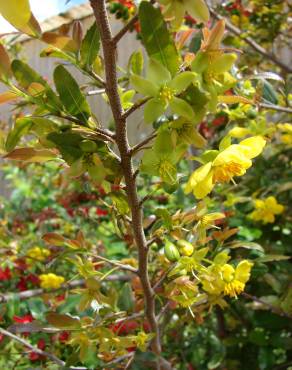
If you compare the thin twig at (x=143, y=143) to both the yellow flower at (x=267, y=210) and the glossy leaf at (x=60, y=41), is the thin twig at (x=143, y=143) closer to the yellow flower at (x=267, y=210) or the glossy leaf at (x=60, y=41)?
the glossy leaf at (x=60, y=41)

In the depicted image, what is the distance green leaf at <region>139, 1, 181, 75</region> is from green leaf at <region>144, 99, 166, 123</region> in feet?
0.10

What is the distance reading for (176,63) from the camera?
466mm

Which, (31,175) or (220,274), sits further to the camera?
(31,175)

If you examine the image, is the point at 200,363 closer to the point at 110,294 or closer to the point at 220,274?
the point at 110,294

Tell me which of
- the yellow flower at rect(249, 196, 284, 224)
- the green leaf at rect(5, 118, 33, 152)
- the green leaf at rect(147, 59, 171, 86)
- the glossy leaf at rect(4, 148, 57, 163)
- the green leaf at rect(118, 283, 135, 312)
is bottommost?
the green leaf at rect(118, 283, 135, 312)

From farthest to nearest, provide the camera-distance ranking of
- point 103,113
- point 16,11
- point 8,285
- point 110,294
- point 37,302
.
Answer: point 103,113
point 8,285
point 37,302
point 110,294
point 16,11

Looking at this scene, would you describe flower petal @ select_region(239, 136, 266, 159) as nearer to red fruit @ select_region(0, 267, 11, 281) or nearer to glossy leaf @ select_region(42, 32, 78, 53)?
glossy leaf @ select_region(42, 32, 78, 53)

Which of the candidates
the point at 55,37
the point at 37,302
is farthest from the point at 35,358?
the point at 55,37

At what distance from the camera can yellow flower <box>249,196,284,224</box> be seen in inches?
51.1

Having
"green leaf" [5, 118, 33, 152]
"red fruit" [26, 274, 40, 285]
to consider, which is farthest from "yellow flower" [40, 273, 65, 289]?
"green leaf" [5, 118, 33, 152]

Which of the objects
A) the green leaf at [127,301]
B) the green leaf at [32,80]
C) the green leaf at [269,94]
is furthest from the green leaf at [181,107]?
the green leaf at [269,94]

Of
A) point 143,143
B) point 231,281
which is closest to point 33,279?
point 231,281

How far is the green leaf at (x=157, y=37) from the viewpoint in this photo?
17.4 inches

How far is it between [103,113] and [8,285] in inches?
28.1
